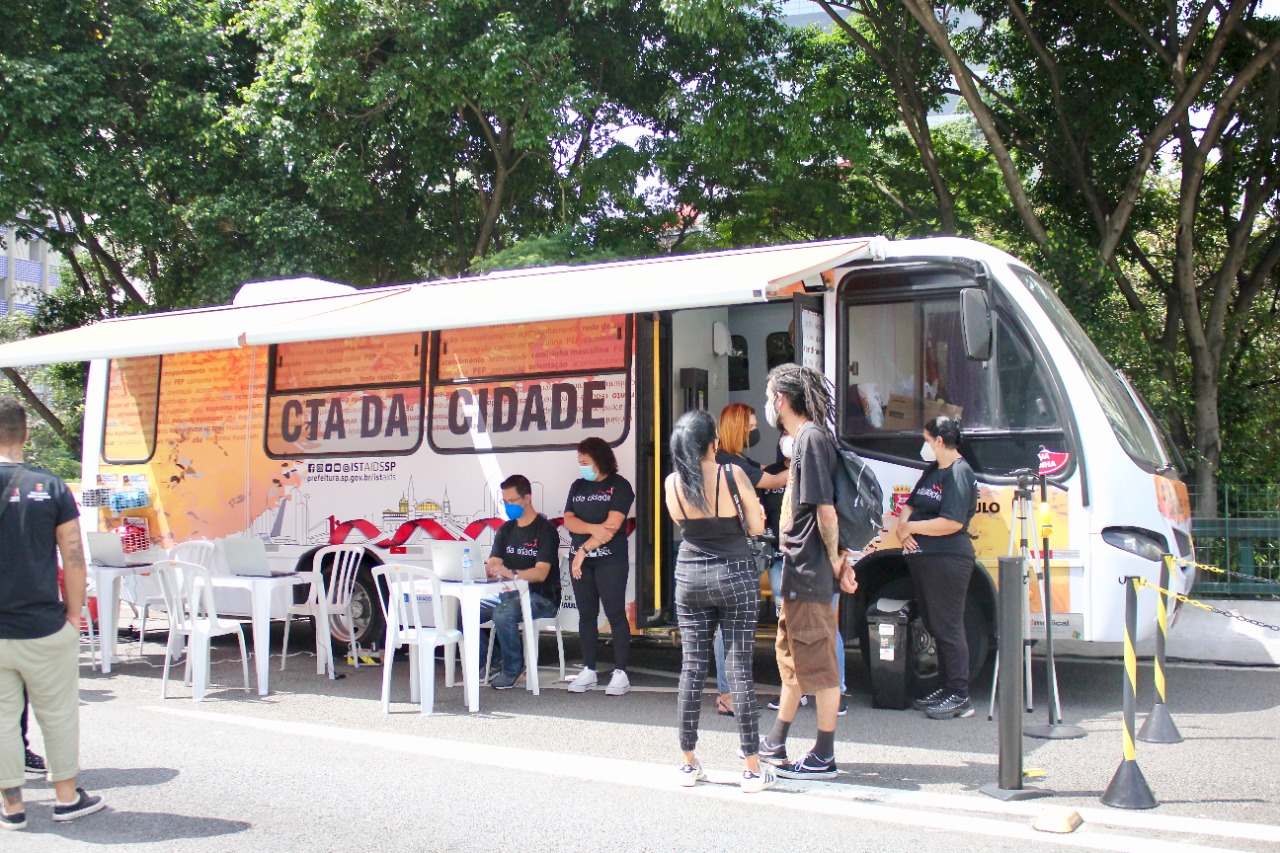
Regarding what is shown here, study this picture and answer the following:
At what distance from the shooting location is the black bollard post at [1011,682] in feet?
16.8

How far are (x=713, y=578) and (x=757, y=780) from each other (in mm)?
949

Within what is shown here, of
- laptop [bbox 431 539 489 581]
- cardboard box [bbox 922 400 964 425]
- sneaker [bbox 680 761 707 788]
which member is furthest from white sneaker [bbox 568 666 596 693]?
cardboard box [bbox 922 400 964 425]

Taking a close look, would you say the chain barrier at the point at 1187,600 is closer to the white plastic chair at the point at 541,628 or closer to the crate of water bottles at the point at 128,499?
the white plastic chair at the point at 541,628

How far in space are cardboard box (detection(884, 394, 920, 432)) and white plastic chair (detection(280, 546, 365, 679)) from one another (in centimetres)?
418

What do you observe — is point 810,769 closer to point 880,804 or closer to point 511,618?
point 880,804

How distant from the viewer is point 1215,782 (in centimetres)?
552

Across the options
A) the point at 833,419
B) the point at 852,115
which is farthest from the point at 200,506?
the point at 852,115

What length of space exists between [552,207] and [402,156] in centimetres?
221

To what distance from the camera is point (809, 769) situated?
18.4 feet

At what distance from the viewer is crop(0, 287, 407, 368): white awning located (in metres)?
8.66

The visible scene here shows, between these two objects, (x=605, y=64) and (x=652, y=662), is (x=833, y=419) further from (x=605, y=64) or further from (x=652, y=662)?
(x=605, y=64)

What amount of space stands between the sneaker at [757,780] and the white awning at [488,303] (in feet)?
8.03

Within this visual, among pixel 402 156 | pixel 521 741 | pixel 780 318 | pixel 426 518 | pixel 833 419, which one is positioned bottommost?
pixel 521 741

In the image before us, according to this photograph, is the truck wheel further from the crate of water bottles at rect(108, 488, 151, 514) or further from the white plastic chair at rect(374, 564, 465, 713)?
the crate of water bottles at rect(108, 488, 151, 514)
